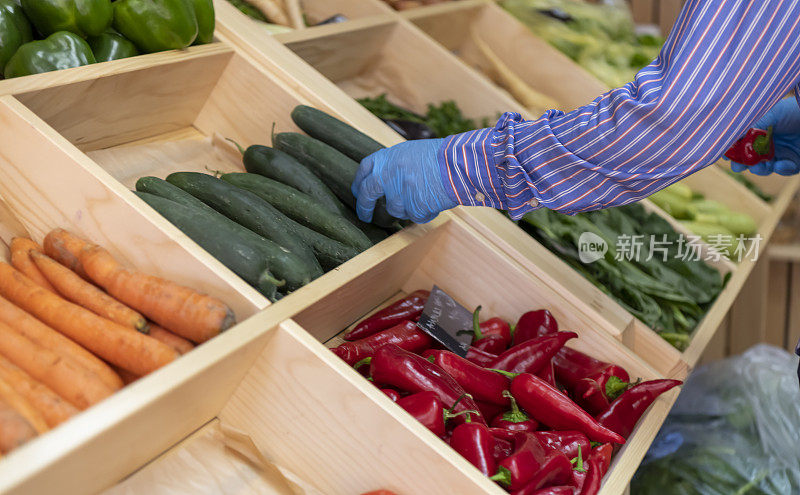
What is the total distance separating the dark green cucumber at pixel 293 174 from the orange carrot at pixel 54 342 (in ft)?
2.26

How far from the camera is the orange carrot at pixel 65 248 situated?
4.11ft

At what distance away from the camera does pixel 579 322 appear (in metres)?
1.76

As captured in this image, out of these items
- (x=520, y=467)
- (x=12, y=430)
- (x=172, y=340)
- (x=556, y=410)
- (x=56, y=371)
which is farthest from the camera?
(x=556, y=410)

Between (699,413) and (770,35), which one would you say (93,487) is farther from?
(699,413)

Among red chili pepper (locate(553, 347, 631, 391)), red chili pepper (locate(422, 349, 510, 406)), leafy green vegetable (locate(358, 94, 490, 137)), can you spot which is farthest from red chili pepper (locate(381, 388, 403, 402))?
leafy green vegetable (locate(358, 94, 490, 137))

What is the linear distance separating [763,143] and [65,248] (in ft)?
6.57

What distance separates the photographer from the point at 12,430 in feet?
2.93

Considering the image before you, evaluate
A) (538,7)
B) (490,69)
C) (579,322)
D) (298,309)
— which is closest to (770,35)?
(579,322)

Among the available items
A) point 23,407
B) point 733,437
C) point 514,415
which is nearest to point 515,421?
point 514,415

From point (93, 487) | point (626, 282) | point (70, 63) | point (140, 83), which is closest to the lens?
point (93, 487)

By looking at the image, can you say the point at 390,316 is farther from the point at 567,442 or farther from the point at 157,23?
the point at 157,23

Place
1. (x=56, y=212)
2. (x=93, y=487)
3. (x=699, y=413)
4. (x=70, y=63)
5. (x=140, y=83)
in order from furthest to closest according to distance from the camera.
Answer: (x=699, y=413)
(x=140, y=83)
(x=70, y=63)
(x=56, y=212)
(x=93, y=487)

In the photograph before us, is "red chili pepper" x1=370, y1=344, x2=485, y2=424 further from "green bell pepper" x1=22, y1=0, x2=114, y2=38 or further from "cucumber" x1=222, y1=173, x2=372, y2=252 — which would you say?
"green bell pepper" x1=22, y1=0, x2=114, y2=38

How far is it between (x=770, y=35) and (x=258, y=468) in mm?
1198
